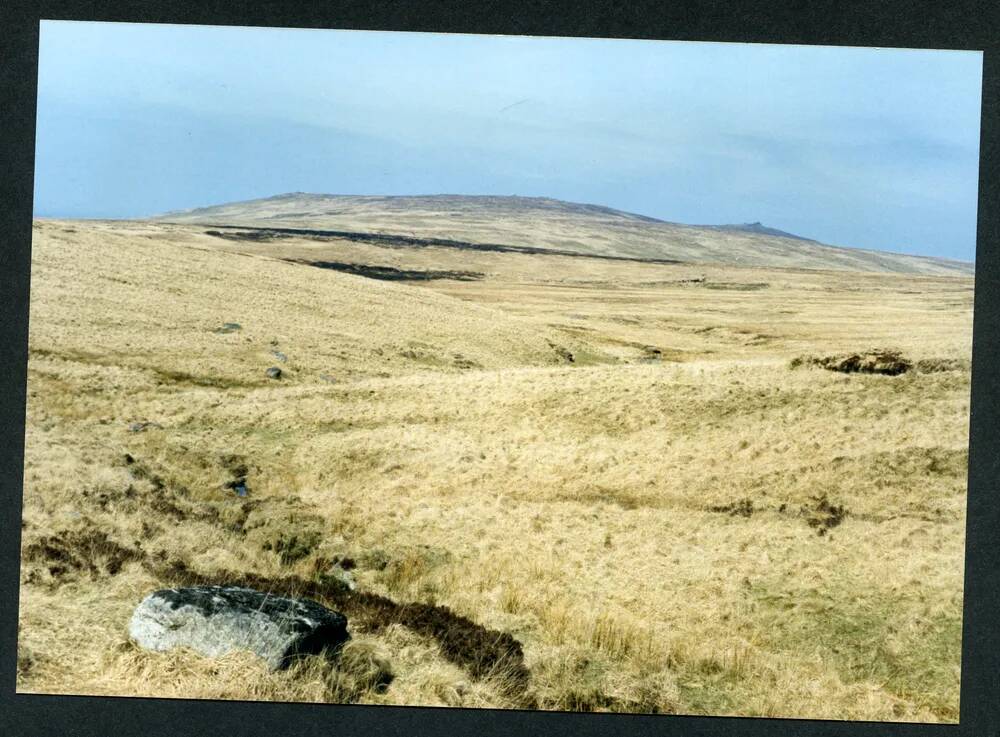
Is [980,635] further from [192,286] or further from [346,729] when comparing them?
[192,286]

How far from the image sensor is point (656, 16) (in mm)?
8719

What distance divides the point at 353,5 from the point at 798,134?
120ft

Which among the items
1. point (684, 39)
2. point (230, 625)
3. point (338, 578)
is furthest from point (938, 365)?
point (230, 625)

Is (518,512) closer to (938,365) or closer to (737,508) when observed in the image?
(737,508)

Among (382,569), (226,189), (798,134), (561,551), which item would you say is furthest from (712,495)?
(226,189)

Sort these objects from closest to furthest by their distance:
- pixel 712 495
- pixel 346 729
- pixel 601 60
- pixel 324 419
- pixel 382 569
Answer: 1. pixel 346 729
2. pixel 382 569
3. pixel 712 495
4. pixel 324 419
5. pixel 601 60

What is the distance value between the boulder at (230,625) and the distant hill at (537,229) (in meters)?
55.5

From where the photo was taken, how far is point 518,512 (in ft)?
52.9

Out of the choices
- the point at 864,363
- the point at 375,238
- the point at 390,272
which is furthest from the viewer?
the point at 375,238

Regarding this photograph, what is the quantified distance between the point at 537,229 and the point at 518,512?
62.3 m

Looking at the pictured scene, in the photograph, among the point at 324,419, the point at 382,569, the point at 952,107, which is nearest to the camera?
the point at 382,569

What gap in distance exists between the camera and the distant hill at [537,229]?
6919 centimetres

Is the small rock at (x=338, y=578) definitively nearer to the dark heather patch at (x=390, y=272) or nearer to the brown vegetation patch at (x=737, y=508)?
the brown vegetation patch at (x=737, y=508)

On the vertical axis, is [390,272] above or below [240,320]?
above
